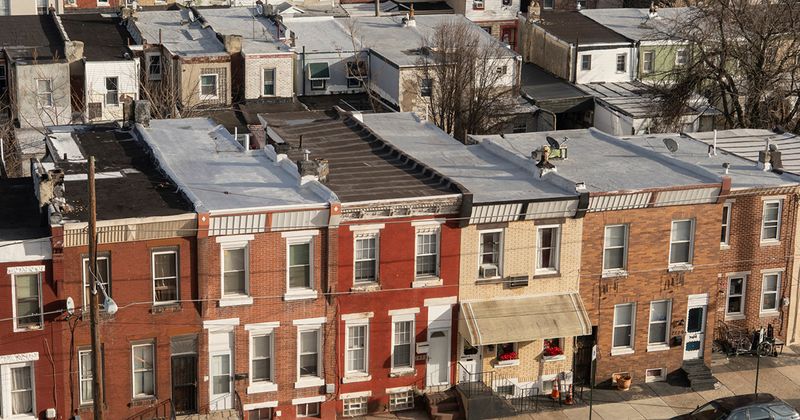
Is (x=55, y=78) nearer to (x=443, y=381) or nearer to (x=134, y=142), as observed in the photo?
(x=134, y=142)

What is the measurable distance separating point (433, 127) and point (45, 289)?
20.4m

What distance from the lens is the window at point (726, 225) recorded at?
51.3 metres

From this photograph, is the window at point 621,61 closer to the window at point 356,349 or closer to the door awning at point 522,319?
the door awning at point 522,319

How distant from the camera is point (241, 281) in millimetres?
44312

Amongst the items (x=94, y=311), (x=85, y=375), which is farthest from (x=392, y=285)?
(x=94, y=311)

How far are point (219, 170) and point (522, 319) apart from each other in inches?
445

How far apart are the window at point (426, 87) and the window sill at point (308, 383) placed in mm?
31902

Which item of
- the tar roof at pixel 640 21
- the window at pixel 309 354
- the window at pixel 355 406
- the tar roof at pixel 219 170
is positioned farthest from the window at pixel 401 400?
the tar roof at pixel 640 21

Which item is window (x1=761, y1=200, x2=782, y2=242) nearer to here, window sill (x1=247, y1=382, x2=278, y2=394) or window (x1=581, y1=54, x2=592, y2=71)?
window sill (x1=247, y1=382, x2=278, y2=394)

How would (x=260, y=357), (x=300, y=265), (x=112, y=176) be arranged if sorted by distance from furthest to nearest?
1. (x=112, y=176)
2. (x=260, y=357)
3. (x=300, y=265)

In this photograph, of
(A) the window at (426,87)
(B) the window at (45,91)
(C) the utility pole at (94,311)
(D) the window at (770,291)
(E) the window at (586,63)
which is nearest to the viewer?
(C) the utility pole at (94,311)

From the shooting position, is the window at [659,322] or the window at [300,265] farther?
the window at [659,322]

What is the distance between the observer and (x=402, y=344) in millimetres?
46906

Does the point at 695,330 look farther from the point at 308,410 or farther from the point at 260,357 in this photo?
the point at 260,357
